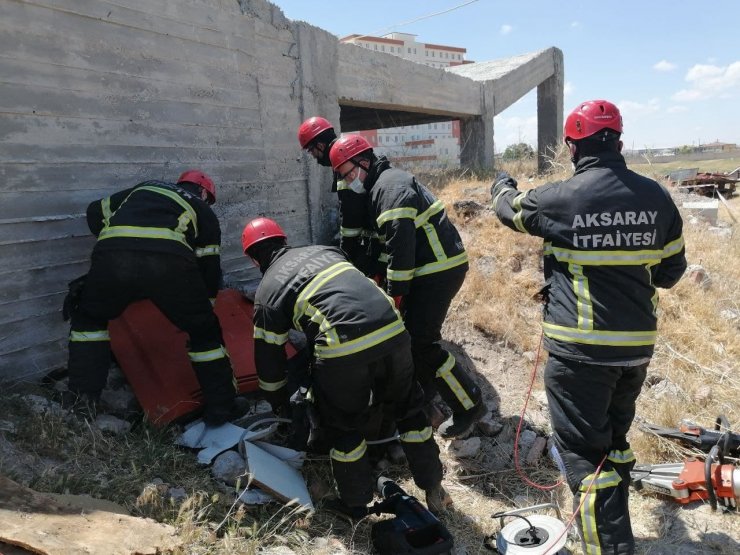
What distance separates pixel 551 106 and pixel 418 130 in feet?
93.1

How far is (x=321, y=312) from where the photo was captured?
283cm

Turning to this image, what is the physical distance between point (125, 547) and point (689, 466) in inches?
114

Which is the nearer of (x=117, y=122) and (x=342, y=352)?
(x=342, y=352)

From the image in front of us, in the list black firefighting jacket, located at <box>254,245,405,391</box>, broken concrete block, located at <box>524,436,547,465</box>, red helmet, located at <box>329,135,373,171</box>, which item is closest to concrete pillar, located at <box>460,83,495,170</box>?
red helmet, located at <box>329,135,373,171</box>

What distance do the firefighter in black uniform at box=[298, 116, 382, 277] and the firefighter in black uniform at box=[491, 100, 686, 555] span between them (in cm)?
147

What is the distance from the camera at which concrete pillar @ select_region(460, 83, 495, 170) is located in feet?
32.7

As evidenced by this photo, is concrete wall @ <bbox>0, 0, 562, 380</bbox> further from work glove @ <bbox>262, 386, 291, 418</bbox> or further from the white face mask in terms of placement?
work glove @ <bbox>262, 386, 291, 418</bbox>

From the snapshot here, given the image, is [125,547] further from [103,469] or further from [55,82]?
[55,82]

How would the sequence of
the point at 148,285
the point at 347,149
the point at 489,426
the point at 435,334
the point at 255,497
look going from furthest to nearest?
the point at 489,426 < the point at 347,149 < the point at 435,334 < the point at 148,285 < the point at 255,497

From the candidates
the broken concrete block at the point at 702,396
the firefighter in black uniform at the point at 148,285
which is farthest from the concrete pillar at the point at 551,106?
the firefighter in black uniform at the point at 148,285

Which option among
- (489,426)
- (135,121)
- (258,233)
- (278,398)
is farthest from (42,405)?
(489,426)

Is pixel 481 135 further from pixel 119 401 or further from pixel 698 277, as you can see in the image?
pixel 119 401

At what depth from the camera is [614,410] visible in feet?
9.59

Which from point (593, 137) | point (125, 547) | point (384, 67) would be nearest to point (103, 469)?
point (125, 547)
